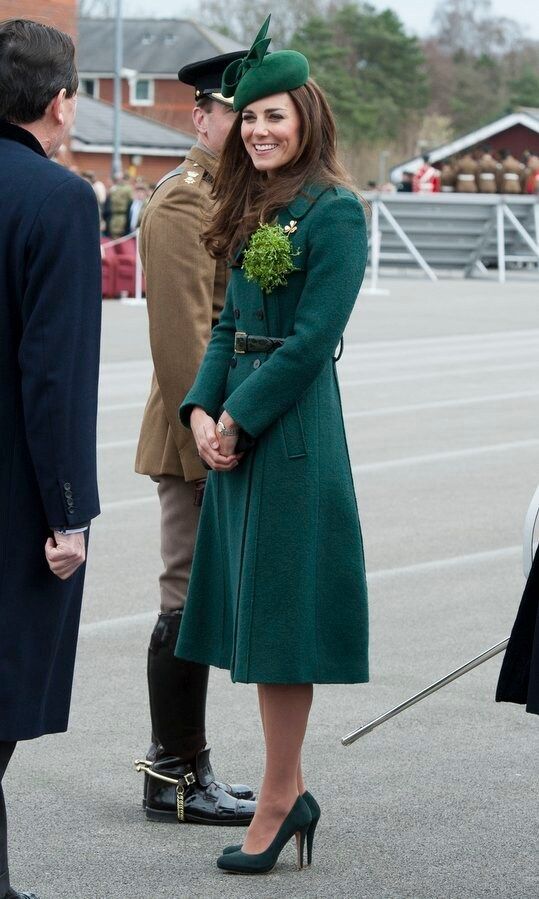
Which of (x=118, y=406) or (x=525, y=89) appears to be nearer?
(x=118, y=406)

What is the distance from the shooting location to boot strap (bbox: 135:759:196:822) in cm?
435

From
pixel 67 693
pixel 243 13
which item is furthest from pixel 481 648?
pixel 243 13

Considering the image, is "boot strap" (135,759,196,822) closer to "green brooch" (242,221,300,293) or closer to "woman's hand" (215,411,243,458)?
"woman's hand" (215,411,243,458)

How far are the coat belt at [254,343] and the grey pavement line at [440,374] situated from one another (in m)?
10.7

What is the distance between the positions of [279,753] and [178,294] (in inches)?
50.7

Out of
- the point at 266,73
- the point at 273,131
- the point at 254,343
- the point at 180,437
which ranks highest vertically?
the point at 266,73

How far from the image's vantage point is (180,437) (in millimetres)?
4328

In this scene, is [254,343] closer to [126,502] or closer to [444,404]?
[126,502]

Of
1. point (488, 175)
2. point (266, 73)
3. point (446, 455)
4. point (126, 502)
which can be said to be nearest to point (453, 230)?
point (488, 175)

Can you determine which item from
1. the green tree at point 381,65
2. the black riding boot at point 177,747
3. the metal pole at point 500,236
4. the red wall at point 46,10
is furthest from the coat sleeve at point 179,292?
the green tree at point 381,65

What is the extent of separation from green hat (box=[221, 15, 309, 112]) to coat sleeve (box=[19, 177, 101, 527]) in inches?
28.6

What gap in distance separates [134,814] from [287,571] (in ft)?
3.42

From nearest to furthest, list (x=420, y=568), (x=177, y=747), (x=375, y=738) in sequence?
(x=177, y=747) < (x=375, y=738) < (x=420, y=568)

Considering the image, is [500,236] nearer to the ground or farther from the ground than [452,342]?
nearer to the ground
